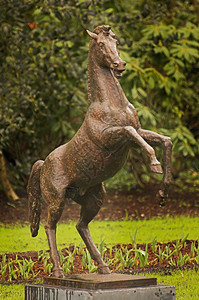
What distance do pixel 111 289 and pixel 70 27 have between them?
682cm

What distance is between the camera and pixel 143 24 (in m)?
9.82

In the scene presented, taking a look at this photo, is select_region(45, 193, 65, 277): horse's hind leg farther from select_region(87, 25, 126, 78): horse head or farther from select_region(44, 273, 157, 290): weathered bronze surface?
select_region(87, 25, 126, 78): horse head

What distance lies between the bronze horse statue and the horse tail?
8.6 inches

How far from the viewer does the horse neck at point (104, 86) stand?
380 centimetres

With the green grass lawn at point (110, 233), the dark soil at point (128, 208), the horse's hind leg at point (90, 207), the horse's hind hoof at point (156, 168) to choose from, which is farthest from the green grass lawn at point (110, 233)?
the horse's hind hoof at point (156, 168)

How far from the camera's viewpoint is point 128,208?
8984 millimetres

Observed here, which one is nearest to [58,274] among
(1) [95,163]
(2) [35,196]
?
(2) [35,196]

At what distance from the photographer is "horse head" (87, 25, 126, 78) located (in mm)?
3697

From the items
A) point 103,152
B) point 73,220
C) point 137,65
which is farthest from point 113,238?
point 103,152

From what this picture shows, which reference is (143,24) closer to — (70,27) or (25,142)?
(70,27)

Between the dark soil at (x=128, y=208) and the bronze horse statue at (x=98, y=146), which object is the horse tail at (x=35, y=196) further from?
the dark soil at (x=128, y=208)

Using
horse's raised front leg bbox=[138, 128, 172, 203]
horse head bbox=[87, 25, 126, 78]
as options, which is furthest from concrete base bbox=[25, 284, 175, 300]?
horse head bbox=[87, 25, 126, 78]

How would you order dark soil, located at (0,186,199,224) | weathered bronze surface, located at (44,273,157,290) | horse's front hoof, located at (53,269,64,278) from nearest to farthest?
weathered bronze surface, located at (44,273,157,290)
horse's front hoof, located at (53,269,64,278)
dark soil, located at (0,186,199,224)

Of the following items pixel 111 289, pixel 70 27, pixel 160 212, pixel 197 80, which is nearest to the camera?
pixel 111 289
